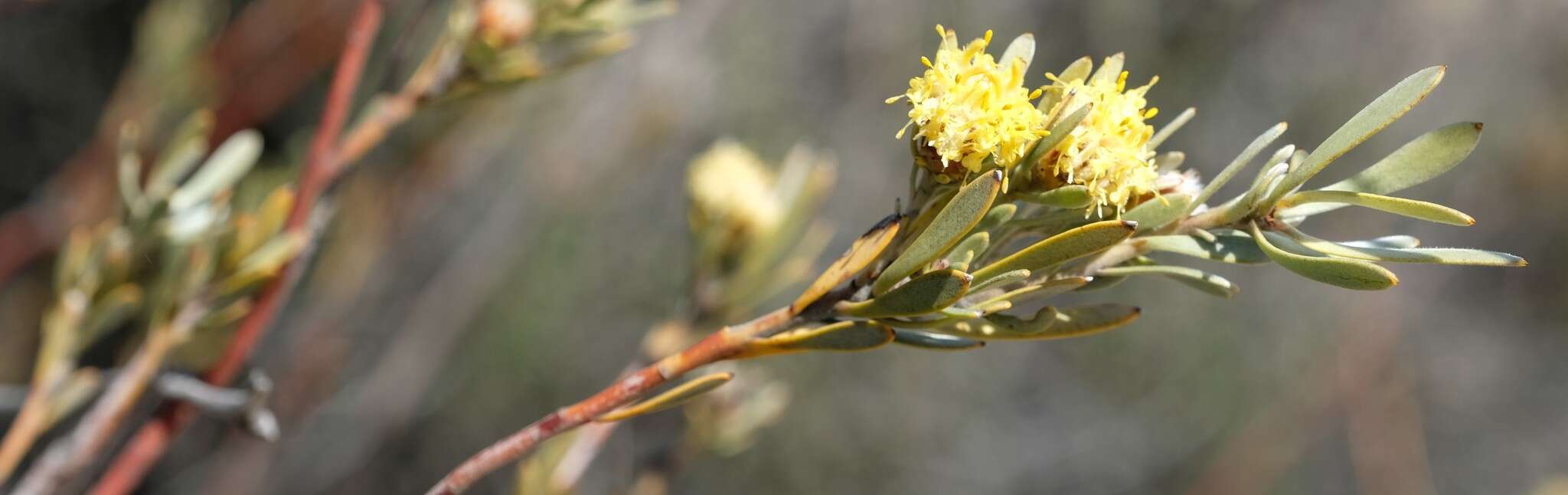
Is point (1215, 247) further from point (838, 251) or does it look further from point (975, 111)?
point (838, 251)

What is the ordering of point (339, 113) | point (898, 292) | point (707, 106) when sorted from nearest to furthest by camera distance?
point (898, 292) → point (339, 113) → point (707, 106)

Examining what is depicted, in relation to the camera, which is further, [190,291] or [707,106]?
[707,106]

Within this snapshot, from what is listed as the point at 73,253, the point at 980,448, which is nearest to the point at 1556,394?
the point at 980,448

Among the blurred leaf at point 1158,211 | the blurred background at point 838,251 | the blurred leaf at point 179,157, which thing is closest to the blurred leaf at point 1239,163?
the blurred leaf at point 1158,211

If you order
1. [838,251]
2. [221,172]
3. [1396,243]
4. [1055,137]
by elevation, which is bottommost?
[838,251]

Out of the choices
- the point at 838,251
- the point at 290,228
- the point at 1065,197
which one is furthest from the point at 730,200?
the point at 838,251

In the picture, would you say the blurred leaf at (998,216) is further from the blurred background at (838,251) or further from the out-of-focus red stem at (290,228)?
the blurred background at (838,251)

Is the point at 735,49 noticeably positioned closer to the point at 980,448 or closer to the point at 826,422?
the point at 826,422

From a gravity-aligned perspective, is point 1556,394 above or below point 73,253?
below
